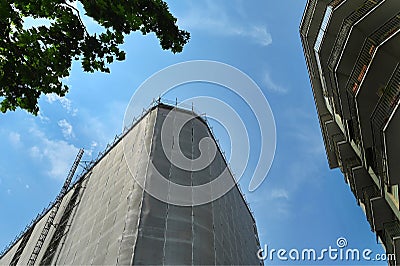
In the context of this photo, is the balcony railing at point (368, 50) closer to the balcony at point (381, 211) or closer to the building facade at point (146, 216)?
the balcony at point (381, 211)

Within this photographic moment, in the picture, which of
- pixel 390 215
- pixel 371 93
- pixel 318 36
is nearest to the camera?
pixel 371 93

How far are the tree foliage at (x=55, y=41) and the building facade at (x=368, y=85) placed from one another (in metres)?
6.83

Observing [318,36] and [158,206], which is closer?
[158,206]

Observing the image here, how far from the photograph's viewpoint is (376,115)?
997cm

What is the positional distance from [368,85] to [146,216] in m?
8.72

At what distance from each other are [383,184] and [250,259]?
8507 mm

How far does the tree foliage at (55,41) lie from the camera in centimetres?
537

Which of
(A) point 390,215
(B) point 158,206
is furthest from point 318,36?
(B) point 158,206

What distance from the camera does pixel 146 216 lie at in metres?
11.4

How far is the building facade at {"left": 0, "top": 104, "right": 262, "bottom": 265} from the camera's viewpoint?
10961mm

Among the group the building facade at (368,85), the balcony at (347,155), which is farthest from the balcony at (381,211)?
the balcony at (347,155)

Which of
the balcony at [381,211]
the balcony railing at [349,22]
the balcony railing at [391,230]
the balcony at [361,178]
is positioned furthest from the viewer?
the balcony at [361,178]

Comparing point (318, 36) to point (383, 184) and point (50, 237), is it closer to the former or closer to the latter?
point (383, 184)

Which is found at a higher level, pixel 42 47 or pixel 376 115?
pixel 376 115
